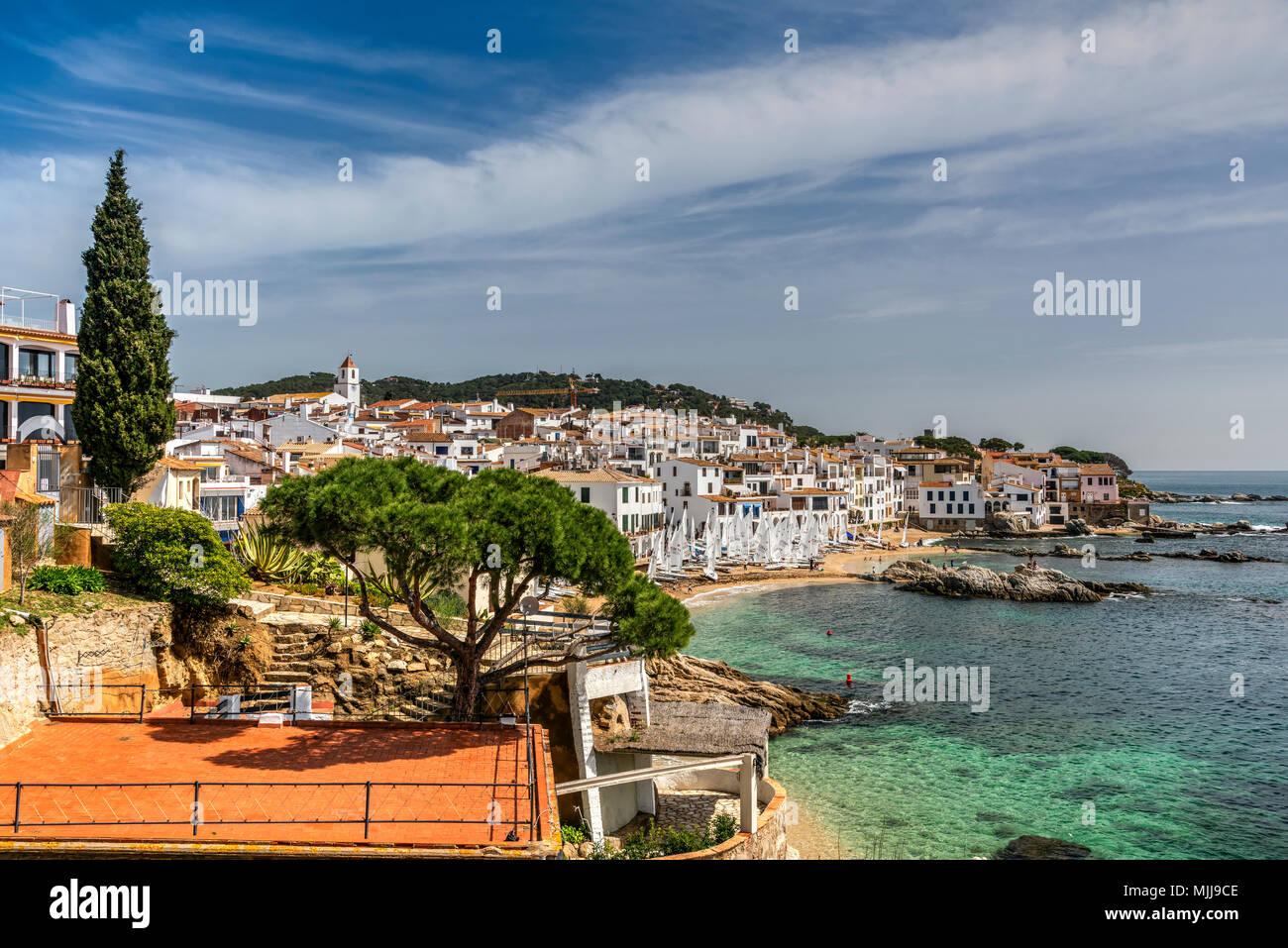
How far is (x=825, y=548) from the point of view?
239ft

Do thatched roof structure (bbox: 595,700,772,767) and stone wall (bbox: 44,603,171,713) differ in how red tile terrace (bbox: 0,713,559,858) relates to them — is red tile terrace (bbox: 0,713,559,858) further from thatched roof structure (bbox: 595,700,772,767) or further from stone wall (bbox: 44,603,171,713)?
thatched roof structure (bbox: 595,700,772,767)

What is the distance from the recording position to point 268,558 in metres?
22.8

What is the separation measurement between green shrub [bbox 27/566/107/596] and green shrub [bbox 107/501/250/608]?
0.80m

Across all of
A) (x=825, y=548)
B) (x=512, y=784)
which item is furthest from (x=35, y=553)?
(x=825, y=548)

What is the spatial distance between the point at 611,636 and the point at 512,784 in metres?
4.57

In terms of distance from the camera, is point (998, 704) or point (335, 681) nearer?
point (335, 681)

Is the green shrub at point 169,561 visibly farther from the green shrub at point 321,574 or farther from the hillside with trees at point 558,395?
the hillside with trees at point 558,395

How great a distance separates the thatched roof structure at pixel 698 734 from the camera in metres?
16.3

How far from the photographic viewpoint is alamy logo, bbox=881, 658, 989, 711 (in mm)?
29984

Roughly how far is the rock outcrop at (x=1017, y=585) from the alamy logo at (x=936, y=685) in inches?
784
